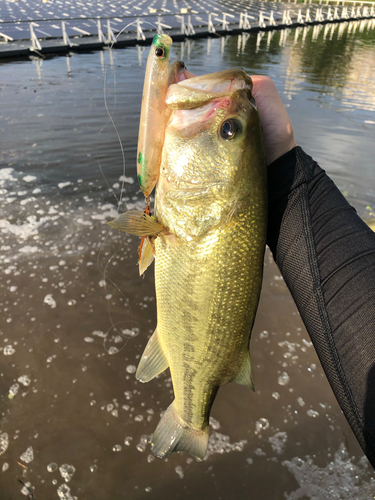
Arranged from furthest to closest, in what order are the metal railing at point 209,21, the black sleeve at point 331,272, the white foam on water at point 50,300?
the metal railing at point 209,21, the white foam on water at point 50,300, the black sleeve at point 331,272

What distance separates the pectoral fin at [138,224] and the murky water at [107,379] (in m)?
2.20

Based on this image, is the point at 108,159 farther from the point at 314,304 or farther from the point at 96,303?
the point at 314,304

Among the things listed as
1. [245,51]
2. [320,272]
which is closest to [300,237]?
[320,272]

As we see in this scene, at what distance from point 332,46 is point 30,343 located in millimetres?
32865

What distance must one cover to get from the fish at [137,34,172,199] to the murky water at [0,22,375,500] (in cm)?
239

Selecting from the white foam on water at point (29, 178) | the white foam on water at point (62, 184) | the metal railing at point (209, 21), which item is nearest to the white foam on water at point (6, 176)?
the white foam on water at point (29, 178)

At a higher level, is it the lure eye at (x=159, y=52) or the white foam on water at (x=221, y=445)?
the lure eye at (x=159, y=52)

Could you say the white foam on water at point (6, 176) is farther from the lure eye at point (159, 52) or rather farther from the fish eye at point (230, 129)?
the fish eye at point (230, 129)

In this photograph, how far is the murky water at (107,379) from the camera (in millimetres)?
2754

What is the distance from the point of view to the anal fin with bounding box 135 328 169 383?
2123 millimetres

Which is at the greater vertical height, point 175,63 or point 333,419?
point 175,63

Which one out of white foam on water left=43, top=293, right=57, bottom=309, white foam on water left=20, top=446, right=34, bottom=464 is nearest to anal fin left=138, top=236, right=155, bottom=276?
white foam on water left=20, top=446, right=34, bottom=464

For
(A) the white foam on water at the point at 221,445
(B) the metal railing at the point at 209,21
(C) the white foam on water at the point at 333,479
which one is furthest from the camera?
(B) the metal railing at the point at 209,21

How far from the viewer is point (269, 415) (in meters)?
3.21
